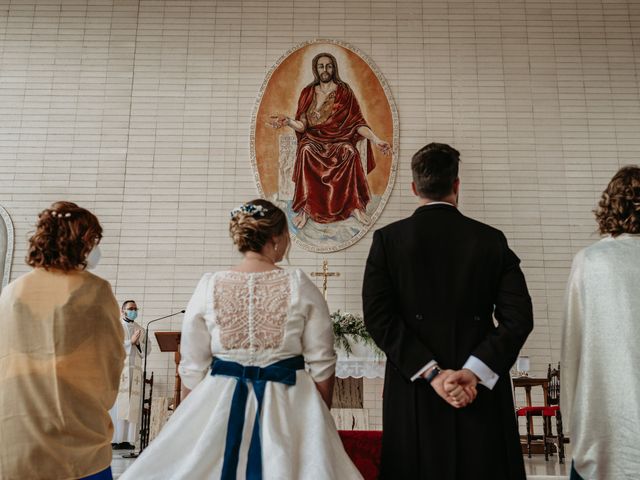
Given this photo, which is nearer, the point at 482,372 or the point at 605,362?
the point at 482,372

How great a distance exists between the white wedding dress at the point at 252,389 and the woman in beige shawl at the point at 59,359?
0.95ft

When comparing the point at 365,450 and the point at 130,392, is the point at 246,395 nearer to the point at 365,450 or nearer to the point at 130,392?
the point at 365,450

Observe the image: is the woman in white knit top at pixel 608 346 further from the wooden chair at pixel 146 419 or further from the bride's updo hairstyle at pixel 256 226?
the wooden chair at pixel 146 419

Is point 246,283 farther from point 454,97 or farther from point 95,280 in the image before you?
point 454,97

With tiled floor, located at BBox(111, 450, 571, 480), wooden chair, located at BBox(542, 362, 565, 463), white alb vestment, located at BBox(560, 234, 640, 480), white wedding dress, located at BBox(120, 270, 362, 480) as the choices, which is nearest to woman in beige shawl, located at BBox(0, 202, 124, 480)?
white wedding dress, located at BBox(120, 270, 362, 480)

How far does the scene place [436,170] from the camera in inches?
112

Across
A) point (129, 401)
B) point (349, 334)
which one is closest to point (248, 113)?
point (349, 334)

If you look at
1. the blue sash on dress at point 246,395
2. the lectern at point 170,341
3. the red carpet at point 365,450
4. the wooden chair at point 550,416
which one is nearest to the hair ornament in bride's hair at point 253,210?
the blue sash on dress at point 246,395

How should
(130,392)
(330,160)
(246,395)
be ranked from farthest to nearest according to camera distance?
1. (330,160)
2. (130,392)
3. (246,395)

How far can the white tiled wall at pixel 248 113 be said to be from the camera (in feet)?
28.1

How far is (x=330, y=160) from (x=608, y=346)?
20.7ft

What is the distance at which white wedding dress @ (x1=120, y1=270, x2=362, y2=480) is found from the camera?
2570 millimetres

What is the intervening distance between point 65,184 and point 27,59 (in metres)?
1.93

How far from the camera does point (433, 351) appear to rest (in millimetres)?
2717
